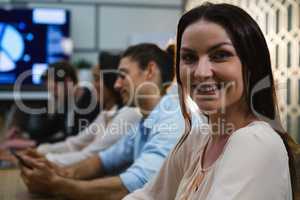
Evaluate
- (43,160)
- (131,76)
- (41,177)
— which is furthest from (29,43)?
(41,177)

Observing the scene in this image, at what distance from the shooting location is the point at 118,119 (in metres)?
1.93

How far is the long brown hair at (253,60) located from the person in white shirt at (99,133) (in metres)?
0.98

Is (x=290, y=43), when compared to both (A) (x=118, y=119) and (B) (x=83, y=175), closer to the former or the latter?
(A) (x=118, y=119)

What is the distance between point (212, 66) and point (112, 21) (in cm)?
273

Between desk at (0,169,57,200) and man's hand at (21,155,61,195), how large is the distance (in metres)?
0.03

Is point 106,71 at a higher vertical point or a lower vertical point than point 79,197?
higher

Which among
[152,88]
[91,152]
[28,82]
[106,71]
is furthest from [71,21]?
[152,88]

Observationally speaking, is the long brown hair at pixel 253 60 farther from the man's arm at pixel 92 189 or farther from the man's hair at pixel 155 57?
the man's hair at pixel 155 57

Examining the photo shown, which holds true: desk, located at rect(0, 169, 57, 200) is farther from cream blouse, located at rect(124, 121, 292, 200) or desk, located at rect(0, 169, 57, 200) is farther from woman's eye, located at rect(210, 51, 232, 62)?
woman's eye, located at rect(210, 51, 232, 62)

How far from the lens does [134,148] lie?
5.70 ft

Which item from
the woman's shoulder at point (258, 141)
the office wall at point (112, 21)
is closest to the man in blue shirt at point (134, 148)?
the woman's shoulder at point (258, 141)

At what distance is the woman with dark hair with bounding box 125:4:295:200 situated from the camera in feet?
2.26

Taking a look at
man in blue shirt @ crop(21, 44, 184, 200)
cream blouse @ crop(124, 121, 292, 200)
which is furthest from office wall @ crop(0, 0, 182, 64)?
cream blouse @ crop(124, 121, 292, 200)

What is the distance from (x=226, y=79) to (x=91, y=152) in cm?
134
